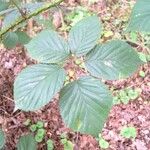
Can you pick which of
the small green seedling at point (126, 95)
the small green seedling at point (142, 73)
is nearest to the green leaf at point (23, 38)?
the small green seedling at point (126, 95)

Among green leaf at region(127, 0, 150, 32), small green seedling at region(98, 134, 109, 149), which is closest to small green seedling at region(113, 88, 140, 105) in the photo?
small green seedling at region(98, 134, 109, 149)

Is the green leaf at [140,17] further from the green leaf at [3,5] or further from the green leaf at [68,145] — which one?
the green leaf at [68,145]

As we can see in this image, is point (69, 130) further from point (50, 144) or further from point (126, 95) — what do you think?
point (126, 95)

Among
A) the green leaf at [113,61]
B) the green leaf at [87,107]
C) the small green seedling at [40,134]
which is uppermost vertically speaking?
the green leaf at [113,61]

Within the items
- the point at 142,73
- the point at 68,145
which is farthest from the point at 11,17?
the point at 142,73

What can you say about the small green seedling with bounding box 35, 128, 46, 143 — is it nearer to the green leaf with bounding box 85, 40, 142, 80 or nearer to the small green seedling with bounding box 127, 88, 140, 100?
the small green seedling with bounding box 127, 88, 140, 100

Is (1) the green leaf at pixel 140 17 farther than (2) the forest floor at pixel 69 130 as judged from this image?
No

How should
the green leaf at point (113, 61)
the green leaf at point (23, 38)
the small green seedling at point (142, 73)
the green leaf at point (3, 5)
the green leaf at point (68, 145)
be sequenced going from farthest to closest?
the small green seedling at point (142, 73) < the green leaf at point (68, 145) < the green leaf at point (23, 38) < the green leaf at point (3, 5) < the green leaf at point (113, 61)
